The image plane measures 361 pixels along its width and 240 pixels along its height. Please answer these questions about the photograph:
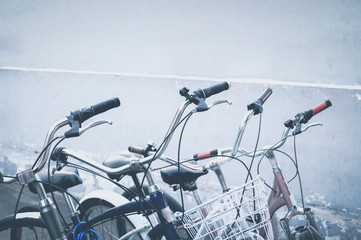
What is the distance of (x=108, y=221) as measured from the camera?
2.98 m

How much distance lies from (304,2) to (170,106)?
5.24 ft

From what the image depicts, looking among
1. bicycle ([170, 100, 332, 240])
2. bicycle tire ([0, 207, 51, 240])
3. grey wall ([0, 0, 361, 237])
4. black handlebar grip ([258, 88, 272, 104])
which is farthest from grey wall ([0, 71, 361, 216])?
bicycle tire ([0, 207, 51, 240])

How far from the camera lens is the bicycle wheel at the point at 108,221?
278cm

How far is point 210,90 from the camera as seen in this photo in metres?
2.10

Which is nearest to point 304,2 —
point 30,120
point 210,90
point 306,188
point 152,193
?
point 306,188

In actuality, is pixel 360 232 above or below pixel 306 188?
below

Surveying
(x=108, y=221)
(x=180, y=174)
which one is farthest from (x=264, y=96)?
(x=108, y=221)

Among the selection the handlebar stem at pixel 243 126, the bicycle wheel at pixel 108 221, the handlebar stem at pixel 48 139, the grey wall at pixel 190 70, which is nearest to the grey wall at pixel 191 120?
the grey wall at pixel 190 70

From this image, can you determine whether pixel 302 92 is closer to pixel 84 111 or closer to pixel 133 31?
pixel 133 31

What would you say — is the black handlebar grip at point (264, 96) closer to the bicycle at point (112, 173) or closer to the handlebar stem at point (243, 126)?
the handlebar stem at point (243, 126)

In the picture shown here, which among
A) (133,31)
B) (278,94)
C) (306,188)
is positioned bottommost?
(306,188)

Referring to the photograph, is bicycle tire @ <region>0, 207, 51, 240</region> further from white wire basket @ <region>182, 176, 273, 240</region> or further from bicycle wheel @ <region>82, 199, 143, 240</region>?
white wire basket @ <region>182, 176, 273, 240</region>

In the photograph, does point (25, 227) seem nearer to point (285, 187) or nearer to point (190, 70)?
point (285, 187)

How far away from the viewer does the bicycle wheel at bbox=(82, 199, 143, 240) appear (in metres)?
2.78
